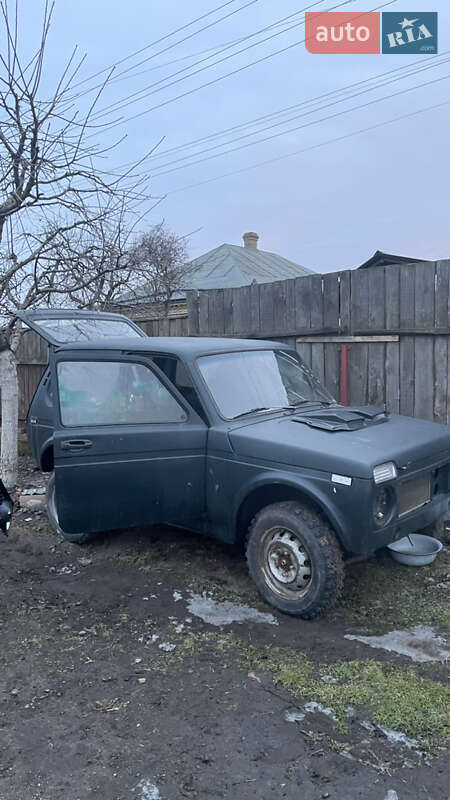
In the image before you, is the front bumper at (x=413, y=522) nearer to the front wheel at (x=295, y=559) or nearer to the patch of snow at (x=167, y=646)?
the front wheel at (x=295, y=559)

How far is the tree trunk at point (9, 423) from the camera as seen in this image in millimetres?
7602

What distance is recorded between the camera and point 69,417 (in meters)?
4.81

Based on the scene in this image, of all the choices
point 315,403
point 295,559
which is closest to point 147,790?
point 295,559

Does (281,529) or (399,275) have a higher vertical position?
(399,275)

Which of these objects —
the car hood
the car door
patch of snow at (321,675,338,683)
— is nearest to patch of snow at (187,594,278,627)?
the car door

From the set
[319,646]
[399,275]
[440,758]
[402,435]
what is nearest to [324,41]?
[399,275]

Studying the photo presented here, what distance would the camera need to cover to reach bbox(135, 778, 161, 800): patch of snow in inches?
96.1

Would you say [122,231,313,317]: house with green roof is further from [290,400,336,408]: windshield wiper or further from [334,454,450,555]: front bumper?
[334,454,450,555]: front bumper

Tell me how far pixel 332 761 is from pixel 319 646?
985 mm

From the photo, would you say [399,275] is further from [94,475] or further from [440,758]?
[440,758]

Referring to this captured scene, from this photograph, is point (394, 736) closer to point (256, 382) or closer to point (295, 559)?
point (295, 559)

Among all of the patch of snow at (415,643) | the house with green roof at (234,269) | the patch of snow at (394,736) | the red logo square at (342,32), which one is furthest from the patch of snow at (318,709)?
the house with green roof at (234,269)

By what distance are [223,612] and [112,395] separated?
1.91 m

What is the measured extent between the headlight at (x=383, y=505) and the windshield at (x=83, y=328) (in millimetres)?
3281
